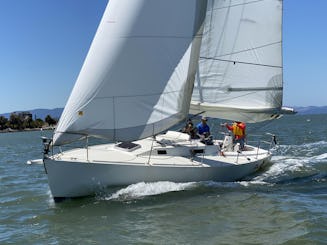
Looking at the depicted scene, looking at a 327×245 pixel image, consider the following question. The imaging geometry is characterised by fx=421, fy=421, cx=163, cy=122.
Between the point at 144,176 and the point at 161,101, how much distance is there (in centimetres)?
233

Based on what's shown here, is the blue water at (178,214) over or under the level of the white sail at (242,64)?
under

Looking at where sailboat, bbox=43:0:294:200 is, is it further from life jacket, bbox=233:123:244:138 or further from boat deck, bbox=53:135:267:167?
life jacket, bbox=233:123:244:138

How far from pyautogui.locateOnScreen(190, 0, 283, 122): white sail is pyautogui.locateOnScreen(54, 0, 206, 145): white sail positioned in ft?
7.09

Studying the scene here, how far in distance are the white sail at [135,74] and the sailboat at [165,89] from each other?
0.03m

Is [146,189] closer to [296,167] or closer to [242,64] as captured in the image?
[242,64]

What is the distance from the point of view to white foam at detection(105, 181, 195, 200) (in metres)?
12.3

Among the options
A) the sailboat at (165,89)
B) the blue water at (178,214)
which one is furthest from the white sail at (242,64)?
the blue water at (178,214)

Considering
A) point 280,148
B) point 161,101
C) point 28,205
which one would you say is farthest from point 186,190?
point 280,148

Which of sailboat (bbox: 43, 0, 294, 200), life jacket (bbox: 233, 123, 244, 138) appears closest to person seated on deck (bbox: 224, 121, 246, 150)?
life jacket (bbox: 233, 123, 244, 138)

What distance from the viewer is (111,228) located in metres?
9.89

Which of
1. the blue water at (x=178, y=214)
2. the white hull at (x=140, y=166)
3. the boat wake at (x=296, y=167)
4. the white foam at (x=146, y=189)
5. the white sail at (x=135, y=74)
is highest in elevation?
the white sail at (x=135, y=74)

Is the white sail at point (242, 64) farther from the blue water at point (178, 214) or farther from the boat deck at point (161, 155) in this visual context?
the blue water at point (178, 214)

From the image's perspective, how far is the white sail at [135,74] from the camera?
38.8ft

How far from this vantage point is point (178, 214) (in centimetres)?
1080
